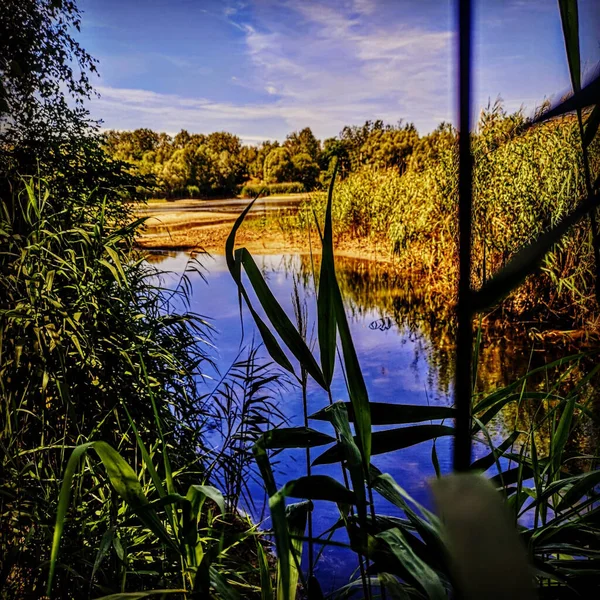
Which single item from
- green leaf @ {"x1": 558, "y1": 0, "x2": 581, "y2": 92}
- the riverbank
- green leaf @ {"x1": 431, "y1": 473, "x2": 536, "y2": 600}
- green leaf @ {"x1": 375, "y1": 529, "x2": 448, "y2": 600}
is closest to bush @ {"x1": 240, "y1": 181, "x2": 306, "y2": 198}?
the riverbank

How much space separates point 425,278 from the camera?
9.86ft

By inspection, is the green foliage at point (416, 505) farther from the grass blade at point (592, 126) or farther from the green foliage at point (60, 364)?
the green foliage at point (60, 364)

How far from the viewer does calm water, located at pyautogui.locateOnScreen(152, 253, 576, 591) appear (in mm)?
2037

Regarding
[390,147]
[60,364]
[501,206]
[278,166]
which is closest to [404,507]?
[60,364]

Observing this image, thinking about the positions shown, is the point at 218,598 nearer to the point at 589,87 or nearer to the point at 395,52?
the point at 589,87

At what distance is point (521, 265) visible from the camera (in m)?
0.09

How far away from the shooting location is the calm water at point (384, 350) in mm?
2037

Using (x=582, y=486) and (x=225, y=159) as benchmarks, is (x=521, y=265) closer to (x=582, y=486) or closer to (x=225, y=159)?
(x=582, y=486)

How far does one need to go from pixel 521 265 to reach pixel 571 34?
0.13m

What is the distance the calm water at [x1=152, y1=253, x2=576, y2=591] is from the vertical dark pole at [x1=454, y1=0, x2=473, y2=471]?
68.3 inches

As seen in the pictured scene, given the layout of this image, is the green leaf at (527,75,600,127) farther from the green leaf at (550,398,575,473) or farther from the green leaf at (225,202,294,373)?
the green leaf at (550,398,575,473)

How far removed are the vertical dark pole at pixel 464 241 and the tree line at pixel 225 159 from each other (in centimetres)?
254

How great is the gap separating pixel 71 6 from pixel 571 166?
1.78 meters

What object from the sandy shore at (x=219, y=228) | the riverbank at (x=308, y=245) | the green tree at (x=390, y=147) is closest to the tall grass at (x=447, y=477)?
the riverbank at (x=308, y=245)
